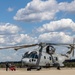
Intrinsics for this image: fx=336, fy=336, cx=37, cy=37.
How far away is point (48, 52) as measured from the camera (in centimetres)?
6144

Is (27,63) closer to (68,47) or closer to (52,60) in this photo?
(52,60)

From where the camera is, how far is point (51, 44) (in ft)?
200

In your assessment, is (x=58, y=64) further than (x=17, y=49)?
Yes

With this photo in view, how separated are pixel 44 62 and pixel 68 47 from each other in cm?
730

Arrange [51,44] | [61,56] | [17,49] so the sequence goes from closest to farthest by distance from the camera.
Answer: [17,49] → [51,44] → [61,56]

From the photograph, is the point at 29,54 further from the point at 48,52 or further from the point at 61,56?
the point at 61,56

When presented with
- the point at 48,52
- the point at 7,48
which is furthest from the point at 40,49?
the point at 7,48

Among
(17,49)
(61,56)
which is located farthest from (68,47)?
(17,49)

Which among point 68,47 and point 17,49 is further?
point 68,47

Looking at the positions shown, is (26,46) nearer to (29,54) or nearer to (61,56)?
(29,54)

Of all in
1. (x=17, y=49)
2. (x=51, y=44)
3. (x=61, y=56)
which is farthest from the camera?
(x=61, y=56)

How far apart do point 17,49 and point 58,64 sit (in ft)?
34.6

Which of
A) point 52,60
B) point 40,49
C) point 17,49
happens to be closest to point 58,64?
point 52,60

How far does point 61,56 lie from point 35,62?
7338 millimetres
